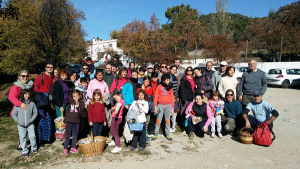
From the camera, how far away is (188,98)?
19.0ft

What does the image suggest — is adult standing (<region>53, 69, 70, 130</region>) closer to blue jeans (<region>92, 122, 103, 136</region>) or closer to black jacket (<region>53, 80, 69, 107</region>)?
black jacket (<region>53, 80, 69, 107</region>)

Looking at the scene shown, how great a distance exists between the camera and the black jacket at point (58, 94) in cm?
488

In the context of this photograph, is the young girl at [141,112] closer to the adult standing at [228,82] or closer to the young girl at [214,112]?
the young girl at [214,112]

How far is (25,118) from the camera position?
4258mm

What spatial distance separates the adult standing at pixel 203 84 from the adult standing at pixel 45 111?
13.6 ft

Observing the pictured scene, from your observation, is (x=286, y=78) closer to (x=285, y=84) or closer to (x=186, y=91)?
(x=285, y=84)

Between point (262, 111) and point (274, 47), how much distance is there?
80.6 ft

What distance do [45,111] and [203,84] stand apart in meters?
4.40

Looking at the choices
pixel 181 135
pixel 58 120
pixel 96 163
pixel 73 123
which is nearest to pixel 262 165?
pixel 181 135

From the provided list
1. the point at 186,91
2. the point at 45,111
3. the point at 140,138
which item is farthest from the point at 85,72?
the point at 186,91

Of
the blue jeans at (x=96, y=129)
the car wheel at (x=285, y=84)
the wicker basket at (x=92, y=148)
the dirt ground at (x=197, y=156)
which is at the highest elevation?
the car wheel at (x=285, y=84)

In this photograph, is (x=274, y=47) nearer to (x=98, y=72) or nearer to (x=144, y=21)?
(x=144, y=21)

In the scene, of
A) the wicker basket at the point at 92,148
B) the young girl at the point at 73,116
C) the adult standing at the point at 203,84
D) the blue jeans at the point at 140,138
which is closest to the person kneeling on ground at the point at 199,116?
the adult standing at the point at 203,84

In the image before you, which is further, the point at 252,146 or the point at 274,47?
the point at 274,47
